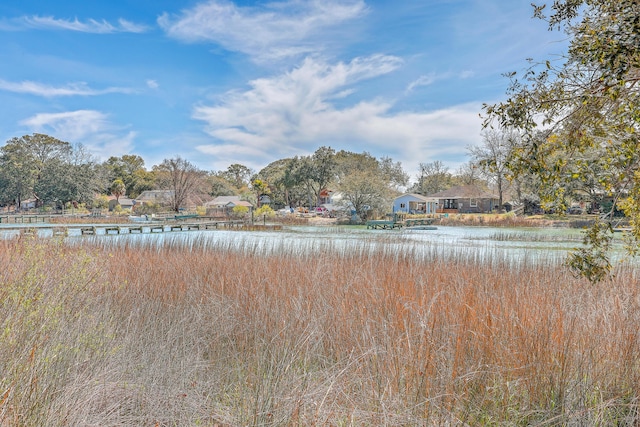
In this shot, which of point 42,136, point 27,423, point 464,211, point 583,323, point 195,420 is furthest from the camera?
point 42,136

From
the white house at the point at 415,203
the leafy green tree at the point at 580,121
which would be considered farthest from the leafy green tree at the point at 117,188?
the leafy green tree at the point at 580,121

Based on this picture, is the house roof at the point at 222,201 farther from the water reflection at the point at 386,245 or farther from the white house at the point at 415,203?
the water reflection at the point at 386,245

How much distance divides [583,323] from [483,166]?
1.85 m

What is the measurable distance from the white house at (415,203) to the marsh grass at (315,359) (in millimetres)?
45827

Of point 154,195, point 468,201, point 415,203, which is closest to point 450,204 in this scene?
point 468,201

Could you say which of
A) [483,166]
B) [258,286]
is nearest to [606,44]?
[483,166]

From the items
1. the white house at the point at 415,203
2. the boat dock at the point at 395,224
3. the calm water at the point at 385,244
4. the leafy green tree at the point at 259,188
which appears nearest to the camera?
the calm water at the point at 385,244

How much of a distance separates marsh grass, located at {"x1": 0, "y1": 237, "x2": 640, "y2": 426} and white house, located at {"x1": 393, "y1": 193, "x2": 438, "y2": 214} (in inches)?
1804

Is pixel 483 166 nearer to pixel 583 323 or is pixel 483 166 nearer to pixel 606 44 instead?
pixel 606 44

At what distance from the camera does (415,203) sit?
168 feet

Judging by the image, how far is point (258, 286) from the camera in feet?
18.6

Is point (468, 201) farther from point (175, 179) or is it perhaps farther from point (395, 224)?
point (175, 179)

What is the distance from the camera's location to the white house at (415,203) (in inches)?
1992

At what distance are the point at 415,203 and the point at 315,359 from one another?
4873 centimetres
